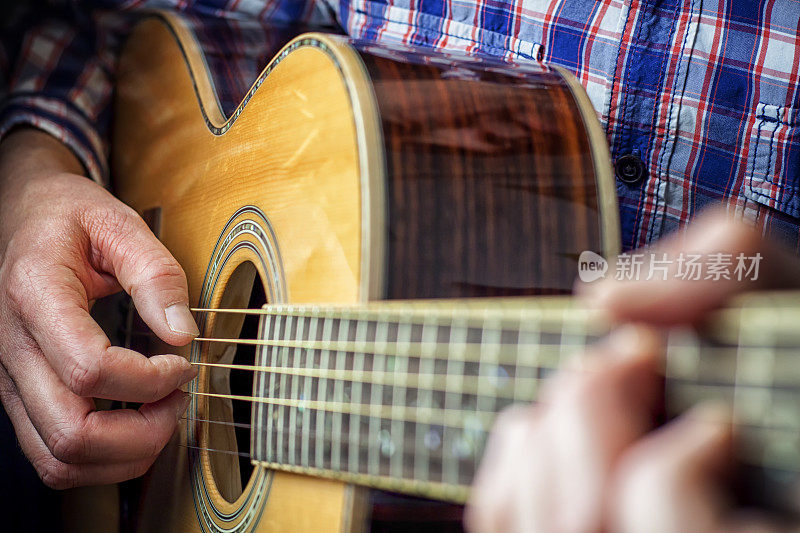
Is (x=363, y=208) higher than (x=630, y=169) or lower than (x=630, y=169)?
lower

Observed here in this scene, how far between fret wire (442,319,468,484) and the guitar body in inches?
4.1

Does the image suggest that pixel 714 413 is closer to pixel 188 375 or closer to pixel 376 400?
pixel 376 400

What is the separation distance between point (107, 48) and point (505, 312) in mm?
979

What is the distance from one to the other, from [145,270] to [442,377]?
1.47ft

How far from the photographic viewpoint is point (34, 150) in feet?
3.17

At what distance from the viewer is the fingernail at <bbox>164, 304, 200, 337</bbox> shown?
0.71m

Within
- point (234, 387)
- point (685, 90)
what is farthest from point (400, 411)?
point (685, 90)

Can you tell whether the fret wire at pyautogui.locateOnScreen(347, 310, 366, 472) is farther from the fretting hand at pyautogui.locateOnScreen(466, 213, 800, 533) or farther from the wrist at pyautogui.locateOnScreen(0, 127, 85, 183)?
the wrist at pyautogui.locateOnScreen(0, 127, 85, 183)

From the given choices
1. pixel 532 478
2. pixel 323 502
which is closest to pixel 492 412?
pixel 532 478

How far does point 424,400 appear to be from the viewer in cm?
44

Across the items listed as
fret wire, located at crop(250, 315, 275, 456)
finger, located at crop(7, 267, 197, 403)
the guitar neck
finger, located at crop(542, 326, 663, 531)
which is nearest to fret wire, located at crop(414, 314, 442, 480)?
the guitar neck

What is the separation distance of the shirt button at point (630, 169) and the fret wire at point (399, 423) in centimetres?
43

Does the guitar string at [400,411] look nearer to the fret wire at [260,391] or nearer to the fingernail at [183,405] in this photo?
the fret wire at [260,391]

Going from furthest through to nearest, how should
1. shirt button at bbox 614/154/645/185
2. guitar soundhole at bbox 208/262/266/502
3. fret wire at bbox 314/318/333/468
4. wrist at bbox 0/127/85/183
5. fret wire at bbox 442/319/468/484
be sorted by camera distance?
wrist at bbox 0/127/85/183 → shirt button at bbox 614/154/645/185 → guitar soundhole at bbox 208/262/266/502 → fret wire at bbox 314/318/333/468 → fret wire at bbox 442/319/468/484
